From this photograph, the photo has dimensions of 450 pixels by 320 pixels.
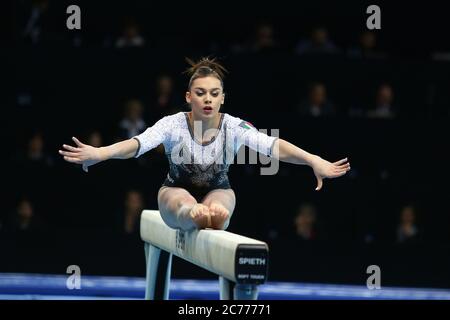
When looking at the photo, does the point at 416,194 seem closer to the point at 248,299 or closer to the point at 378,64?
the point at 378,64

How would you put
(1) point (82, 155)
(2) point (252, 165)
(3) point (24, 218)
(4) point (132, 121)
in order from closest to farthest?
(1) point (82, 155), (3) point (24, 218), (4) point (132, 121), (2) point (252, 165)

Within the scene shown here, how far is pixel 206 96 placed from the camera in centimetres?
489

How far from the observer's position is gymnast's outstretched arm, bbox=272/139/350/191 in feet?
14.4

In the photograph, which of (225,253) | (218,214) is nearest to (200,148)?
(218,214)

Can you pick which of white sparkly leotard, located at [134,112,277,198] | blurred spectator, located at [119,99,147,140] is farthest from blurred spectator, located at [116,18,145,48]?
white sparkly leotard, located at [134,112,277,198]

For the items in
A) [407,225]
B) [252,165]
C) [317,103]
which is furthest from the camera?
[317,103]

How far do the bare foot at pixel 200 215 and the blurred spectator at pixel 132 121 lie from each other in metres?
3.81

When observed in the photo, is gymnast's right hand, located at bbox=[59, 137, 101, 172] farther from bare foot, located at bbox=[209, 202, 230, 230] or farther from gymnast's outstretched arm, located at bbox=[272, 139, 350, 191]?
gymnast's outstretched arm, located at bbox=[272, 139, 350, 191]

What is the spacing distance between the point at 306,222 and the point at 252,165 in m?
0.84

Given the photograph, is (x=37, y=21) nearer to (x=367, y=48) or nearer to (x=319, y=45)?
(x=319, y=45)

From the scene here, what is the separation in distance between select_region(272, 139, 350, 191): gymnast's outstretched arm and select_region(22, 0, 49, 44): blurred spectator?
194 inches

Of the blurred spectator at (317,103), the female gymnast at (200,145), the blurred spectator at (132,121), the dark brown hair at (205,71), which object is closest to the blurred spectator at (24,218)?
the blurred spectator at (132,121)

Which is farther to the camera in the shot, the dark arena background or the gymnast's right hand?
the dark arena background

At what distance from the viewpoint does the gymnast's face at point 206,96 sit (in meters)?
4.89
